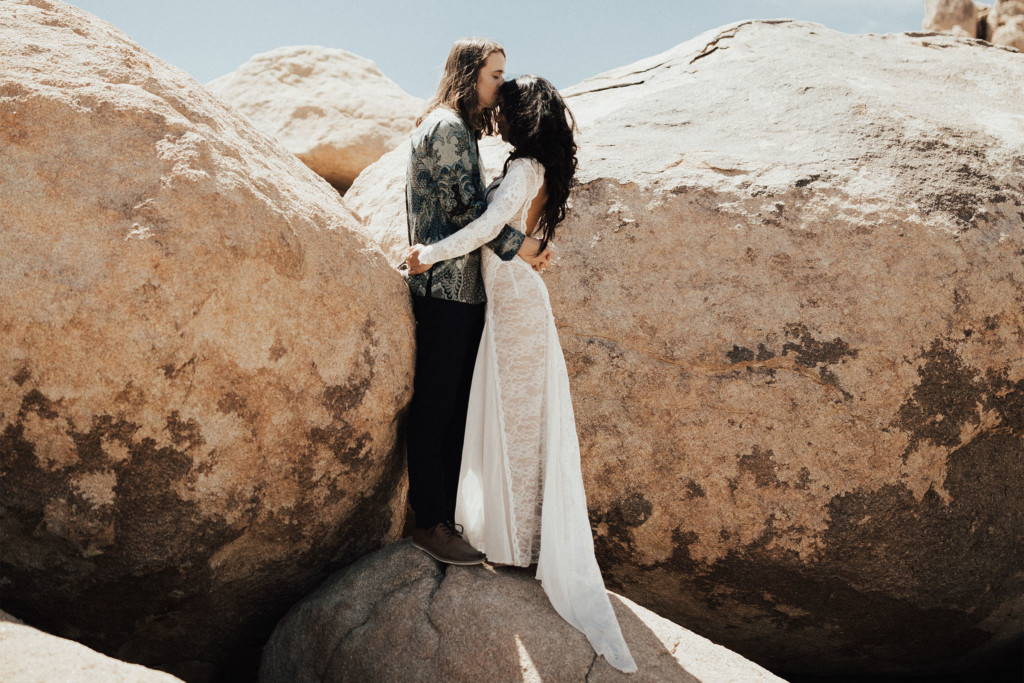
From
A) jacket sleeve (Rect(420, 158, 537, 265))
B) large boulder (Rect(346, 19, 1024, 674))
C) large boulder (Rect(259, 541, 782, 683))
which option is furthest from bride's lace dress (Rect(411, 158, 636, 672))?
large boulder (Rect(346, 19, 1024, 674))

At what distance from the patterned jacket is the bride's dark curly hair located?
5.3 inches

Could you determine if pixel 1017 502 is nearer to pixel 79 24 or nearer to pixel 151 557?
pixel 151 557

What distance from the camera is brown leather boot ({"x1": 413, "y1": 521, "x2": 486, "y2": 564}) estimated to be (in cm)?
247

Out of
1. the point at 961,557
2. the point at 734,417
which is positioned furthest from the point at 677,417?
the point at 961,557

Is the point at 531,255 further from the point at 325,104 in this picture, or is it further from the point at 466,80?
the point at 325,104

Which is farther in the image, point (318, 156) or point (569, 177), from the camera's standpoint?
point (318, 156)

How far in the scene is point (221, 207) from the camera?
2.17 m

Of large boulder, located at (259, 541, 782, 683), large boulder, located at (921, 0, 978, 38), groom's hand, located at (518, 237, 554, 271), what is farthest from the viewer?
large boulder, located at (921, 0, 978, 38)

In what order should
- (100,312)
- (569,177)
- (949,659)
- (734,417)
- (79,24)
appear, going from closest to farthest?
1. (100,312)
2. (79,24)
3. (569,177)
4. (734,417)
5. (949,659)

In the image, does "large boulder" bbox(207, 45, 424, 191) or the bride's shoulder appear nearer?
the bride's shoulder

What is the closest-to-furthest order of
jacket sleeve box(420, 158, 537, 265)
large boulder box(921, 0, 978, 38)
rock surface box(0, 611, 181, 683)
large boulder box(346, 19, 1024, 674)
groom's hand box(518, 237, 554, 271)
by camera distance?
rock surface box(0, 611, 181, 683), jacket sleeve box(420, 158, 537, 265), groom's hand box(518, 237, 554, 271), large boulder box(346, 19, 1024, 674), large boulder box(921, 0, 978, 38)

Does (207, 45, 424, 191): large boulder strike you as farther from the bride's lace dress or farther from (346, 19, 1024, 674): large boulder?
the bride's lace dress

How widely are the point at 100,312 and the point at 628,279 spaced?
169 cm

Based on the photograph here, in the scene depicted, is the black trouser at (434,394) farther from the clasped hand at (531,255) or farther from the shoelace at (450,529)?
the clasped hand at (531,255)
